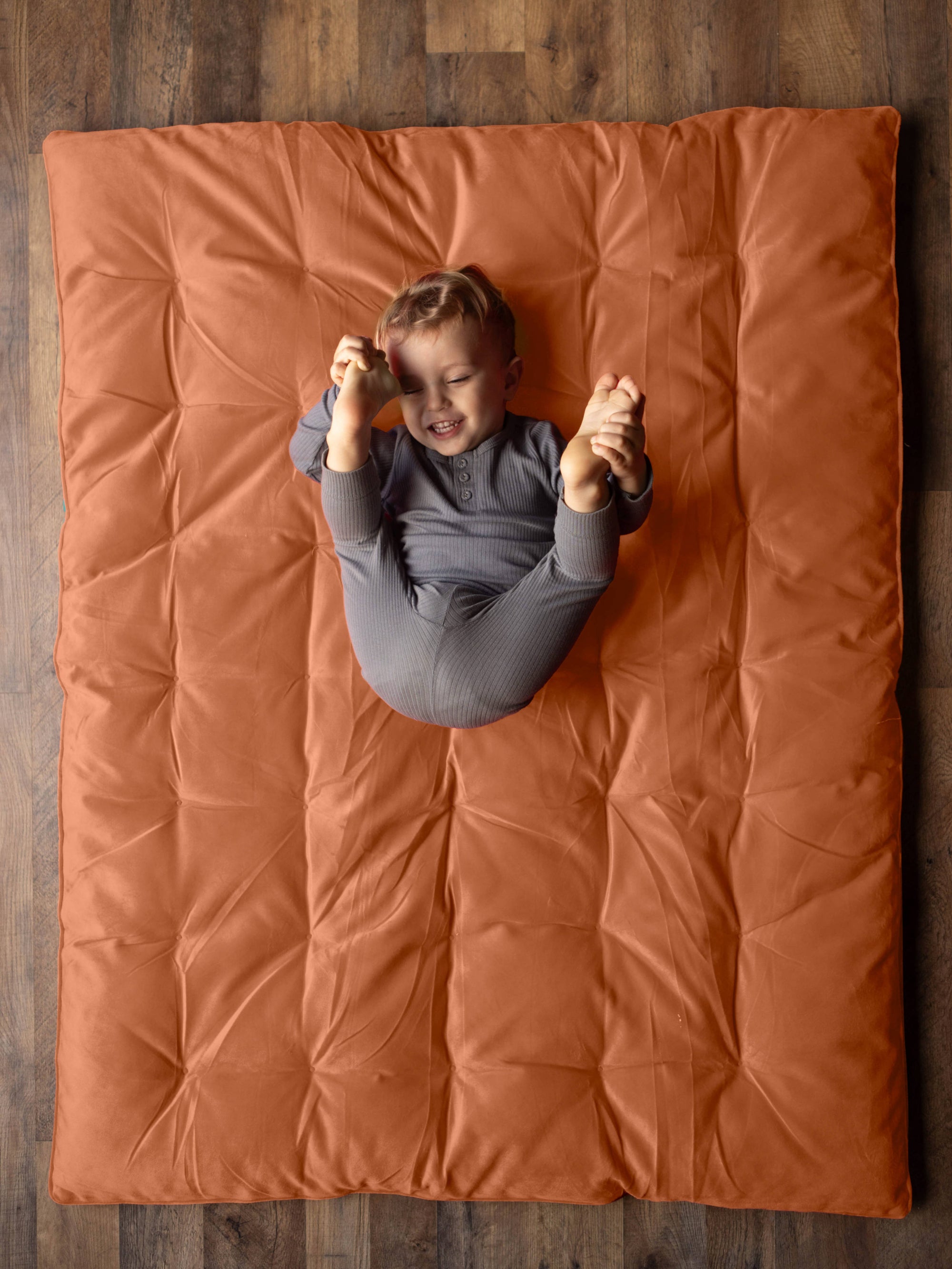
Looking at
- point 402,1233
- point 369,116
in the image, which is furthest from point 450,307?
point 402,1233

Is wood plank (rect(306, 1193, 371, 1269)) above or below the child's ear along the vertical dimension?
below

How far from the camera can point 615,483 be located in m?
1.11

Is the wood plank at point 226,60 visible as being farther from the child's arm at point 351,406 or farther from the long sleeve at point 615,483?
the long sleeve at point 615,483

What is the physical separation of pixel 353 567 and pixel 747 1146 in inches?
38.4

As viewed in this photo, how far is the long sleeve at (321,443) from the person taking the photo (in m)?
1.14

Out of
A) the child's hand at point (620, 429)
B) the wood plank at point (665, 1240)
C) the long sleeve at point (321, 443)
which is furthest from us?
the wood plank at point (665, 1240)

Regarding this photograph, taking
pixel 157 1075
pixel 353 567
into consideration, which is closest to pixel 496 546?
pixel 353 567

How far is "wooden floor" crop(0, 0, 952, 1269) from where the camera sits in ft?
4.31

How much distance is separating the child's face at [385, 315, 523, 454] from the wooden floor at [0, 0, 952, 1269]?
50cm

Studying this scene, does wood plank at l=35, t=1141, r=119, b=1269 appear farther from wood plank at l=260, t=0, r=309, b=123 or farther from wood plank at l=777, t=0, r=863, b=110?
wood plank at l=777, t=0, r=863, b=110

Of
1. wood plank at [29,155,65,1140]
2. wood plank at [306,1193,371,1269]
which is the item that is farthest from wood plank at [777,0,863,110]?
wood plank at [306,1193,371,1269]

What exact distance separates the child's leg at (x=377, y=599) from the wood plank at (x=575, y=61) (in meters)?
0.72

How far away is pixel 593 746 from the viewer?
1.20 metres

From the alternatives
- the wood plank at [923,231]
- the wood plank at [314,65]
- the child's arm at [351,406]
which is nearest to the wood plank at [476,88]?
the wood plank at [314,65]
